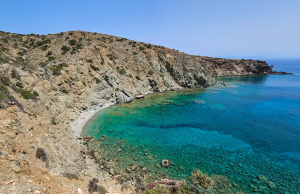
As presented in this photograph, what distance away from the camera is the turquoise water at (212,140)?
17938 millimetres

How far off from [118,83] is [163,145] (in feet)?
91.3

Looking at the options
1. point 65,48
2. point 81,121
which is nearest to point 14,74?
point 81,121

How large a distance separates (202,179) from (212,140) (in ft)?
34.9

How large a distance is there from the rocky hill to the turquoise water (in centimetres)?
564

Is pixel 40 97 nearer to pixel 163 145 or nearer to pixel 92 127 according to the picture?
pixel 92 127

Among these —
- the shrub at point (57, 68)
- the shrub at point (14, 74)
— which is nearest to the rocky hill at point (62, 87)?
the shrub at point (14, 74)

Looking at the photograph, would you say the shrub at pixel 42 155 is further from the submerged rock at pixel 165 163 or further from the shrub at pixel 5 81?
the submerged rock at pixel 165 163

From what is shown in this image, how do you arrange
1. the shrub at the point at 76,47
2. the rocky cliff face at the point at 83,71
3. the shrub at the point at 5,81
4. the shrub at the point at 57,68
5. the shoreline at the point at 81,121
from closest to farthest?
1. the shrub at the point at 5,81
2. the rocky cliff face at the point at 83,71
3. the shoreline at the point at 81,121
4. the shrub at the point at 57,68
5. the shrub at the point at 76,47

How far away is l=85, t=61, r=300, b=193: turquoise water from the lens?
17.9 meters

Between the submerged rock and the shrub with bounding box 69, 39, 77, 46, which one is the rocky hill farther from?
the submerged rock

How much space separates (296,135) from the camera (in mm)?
26562

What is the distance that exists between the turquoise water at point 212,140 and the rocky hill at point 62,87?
5637mm

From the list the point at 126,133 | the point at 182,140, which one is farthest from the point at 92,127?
the point at 182,140

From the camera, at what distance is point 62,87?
103 ft
